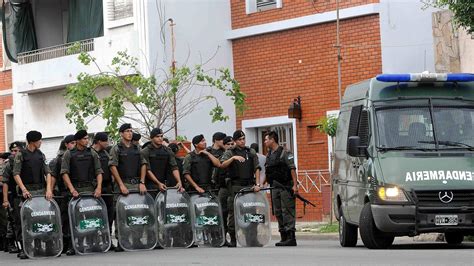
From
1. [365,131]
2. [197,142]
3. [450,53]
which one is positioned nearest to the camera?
[365,131]

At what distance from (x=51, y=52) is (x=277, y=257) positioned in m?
22.3

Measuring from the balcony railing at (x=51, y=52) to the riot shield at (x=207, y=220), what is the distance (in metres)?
14.3

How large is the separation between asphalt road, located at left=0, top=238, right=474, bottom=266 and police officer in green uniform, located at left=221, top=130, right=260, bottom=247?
1.40 meters

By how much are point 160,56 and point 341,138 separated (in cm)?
1377

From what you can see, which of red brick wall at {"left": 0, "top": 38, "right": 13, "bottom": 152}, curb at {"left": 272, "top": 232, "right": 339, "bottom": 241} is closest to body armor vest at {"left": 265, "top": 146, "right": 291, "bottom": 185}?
curb at {"left": 272, "top": 232, "right": 339, "bottom": 241}

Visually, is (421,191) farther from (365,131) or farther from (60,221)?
(60,221)

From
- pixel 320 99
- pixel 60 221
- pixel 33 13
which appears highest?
pixel 33 13

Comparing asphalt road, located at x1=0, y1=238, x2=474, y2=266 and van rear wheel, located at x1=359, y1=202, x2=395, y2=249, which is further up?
van rear wheel, located at x1=359, y1=202, x2=395, y2=249

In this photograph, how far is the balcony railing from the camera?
36906 millimetres

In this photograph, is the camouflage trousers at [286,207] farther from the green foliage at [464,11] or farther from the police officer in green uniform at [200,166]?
the green foliage at [464,11]

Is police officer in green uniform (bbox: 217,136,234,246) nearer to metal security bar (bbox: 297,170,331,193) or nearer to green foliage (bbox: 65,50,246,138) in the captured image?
green foliage (bbox: 65,50,246,138)

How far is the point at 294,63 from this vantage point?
112ft

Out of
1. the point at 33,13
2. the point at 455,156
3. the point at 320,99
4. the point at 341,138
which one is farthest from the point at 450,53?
the point at 33,13

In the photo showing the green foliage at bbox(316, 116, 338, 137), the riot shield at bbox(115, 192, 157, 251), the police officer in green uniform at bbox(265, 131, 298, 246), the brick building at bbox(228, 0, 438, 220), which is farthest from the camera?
the brick building at bbox(228, 0, 438, 220)
